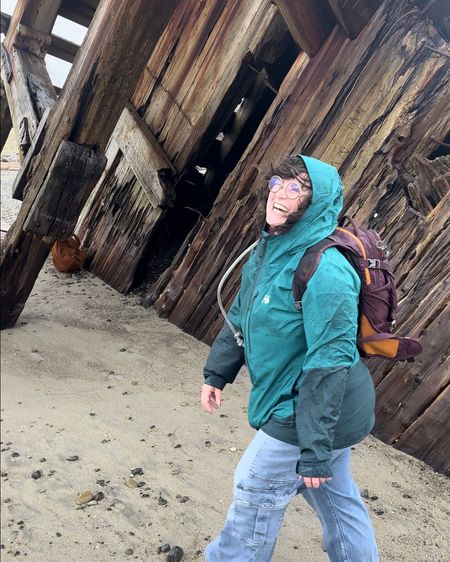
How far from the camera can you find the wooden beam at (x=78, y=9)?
571 cm

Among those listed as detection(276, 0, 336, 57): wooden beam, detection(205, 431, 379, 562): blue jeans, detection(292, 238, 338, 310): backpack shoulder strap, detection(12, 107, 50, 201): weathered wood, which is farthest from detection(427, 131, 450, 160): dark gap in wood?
detection(12, 107, 50, 201): weathered wood

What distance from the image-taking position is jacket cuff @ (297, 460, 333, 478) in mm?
1704

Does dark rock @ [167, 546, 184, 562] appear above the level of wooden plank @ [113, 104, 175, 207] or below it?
below

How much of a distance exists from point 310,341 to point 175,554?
1.26 m

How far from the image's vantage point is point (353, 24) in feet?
11.7

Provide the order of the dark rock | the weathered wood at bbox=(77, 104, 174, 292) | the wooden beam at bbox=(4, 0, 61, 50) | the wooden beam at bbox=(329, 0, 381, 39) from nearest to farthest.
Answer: the dark rock, the wooden beam at bbox=(329, 0, 381, 39), the wooden beam at bbox=(4, 0, 61, 50), the weathered wood at bbox=(77, 104, 174, 292)

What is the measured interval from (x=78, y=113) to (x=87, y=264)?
8.30 ft

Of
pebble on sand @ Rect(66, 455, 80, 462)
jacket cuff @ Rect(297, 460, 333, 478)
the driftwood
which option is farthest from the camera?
the driftwood

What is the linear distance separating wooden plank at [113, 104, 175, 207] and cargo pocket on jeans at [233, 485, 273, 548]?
3157 mm

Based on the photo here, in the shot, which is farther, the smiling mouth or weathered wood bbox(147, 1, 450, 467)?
weathered wood bbox(147, 1, 450, 467)

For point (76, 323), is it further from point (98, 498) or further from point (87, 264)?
point (98, 498)

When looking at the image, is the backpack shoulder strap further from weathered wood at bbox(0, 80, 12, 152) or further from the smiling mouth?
weathered wood at bbox(0, 80, 12, 152)

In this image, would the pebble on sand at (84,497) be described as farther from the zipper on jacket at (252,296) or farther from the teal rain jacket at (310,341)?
the zipper on jacket at (252,296)

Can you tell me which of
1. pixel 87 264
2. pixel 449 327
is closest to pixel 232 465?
pixel 449 327
